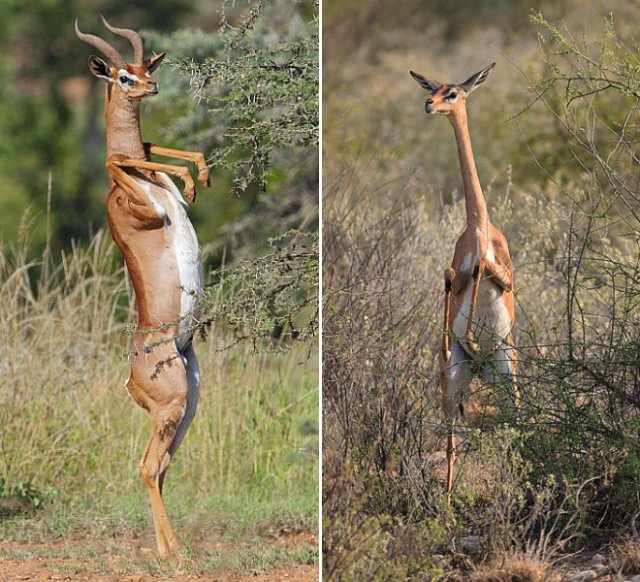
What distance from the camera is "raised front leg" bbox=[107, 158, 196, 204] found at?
5828 mm

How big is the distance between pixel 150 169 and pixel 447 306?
5.07 ft

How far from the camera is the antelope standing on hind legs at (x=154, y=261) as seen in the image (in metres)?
5.93

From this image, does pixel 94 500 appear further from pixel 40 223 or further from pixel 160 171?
pixel 40 223

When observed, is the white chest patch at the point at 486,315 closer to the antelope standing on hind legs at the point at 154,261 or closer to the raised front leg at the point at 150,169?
the antelope standing on hind legs at the point at 154,261

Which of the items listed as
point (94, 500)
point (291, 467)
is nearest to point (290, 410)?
point (291, 467)

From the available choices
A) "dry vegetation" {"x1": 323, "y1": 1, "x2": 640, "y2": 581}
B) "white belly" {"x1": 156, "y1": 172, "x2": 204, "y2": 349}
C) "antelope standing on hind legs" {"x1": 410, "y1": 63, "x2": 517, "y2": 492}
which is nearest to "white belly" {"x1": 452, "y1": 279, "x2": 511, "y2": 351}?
"antelope standing on hind legs" {"x1": 410, "y1": 63, "x2": 517, "y2": 492}

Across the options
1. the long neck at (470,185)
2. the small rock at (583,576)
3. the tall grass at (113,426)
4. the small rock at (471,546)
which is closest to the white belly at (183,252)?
the tall grass at (113,426)

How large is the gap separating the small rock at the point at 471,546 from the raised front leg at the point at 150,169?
6.88 feet

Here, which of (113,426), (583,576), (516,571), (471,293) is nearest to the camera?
(516,571)

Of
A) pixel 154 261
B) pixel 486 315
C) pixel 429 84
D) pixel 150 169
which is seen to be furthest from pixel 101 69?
pixel 486 315

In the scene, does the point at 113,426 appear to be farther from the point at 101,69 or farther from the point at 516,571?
the point at 516,571

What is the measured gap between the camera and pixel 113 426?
7.36 metres

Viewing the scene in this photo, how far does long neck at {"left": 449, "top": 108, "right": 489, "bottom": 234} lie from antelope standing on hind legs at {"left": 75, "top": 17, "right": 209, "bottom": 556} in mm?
1214

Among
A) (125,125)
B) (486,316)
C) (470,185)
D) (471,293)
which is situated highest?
(125,125)
